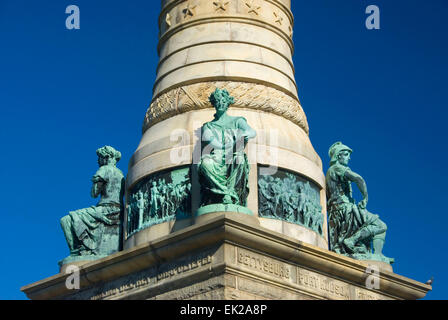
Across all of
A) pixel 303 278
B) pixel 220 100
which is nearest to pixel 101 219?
pixel 220 100

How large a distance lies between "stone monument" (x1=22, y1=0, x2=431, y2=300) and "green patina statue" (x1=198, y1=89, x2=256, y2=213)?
0.03 m

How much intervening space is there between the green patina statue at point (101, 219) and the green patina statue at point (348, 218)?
4876 mm

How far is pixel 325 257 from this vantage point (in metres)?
17.1

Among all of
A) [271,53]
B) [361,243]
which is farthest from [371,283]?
[271,53]

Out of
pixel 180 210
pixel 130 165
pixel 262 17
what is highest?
pixel 262 17

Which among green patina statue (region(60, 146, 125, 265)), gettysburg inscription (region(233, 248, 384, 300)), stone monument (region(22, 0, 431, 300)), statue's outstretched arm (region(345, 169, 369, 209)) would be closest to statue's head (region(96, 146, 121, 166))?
green patina statue (region(60, 146, 125, 265))

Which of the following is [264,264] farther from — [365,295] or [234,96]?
[234,96]

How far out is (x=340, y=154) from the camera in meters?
19.9

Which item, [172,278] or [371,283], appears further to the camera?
[371,283]

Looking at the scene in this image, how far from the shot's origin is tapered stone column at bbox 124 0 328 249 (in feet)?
60.7

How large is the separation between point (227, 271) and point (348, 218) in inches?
178

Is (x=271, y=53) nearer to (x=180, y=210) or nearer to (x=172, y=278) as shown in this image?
(x=180, y=210)

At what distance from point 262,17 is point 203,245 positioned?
705 cm

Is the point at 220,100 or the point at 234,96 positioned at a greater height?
the point at 234,96
